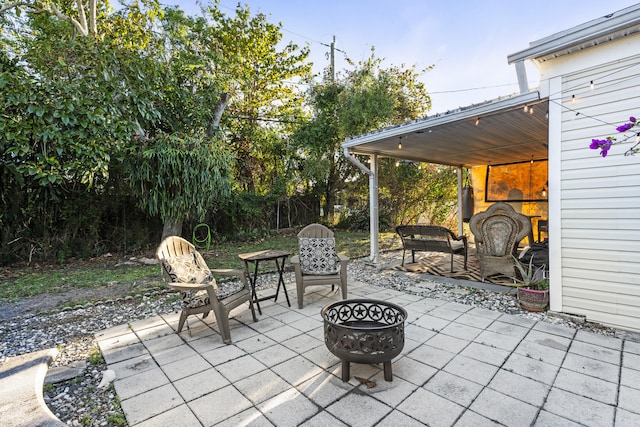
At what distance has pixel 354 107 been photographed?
8.23m

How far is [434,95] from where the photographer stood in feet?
31.5

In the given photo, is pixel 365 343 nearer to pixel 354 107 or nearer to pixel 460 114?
pixel 460 114

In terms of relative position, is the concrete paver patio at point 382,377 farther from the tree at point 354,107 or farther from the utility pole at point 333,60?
the utility pole at point 333,60

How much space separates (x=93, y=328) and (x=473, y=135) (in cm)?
566

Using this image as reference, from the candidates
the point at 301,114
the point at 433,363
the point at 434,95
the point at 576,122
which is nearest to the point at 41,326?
the point at 433,363

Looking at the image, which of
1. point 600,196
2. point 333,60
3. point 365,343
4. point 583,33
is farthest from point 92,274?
point 333,60

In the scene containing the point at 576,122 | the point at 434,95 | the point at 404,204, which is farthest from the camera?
the point at 404,204

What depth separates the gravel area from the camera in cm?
187

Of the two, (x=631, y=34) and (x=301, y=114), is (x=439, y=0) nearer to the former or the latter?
(x=631, y=34)

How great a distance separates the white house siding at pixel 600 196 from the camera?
2.75m

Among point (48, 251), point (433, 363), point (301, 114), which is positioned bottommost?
point (433, 363)

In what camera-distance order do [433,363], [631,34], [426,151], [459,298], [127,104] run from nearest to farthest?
[433,363] → [631,34] → [459,298] → [127,104] → [426,151]

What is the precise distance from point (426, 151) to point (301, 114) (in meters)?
6.02

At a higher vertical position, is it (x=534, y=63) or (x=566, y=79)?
(x=534, y=63)
